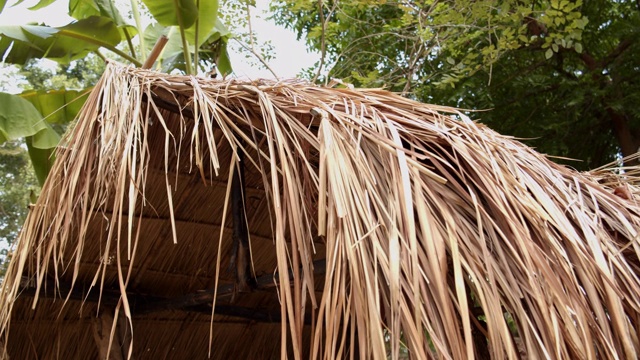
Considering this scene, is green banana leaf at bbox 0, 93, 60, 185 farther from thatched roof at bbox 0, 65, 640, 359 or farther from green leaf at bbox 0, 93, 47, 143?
thatched roof at bbox 0, 65, 640, 359

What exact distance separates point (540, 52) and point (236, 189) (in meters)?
3.54

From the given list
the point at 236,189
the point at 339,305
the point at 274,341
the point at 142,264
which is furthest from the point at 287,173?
the point at 274,341

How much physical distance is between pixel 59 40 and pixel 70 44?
0.05m

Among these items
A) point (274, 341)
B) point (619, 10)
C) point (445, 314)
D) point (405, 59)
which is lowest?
point (274, 341)

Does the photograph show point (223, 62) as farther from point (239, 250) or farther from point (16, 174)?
point (16, 174)

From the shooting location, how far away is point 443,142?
1.58 m

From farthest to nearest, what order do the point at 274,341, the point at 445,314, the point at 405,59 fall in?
1. the point at 405,59
2. the point at 274,341
3. the point at 445,314

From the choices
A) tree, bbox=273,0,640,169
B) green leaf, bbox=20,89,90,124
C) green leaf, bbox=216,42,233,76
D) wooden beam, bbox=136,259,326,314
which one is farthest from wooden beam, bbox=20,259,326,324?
tree, bbox=273,0,640,169

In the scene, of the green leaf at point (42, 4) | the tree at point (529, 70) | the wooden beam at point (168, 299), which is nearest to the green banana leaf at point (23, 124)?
the wooden beam at point (168, 299)

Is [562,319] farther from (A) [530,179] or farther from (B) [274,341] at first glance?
(B) [274,341]

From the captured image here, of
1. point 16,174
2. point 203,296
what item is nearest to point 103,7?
point 203,296

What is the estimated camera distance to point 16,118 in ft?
9.37

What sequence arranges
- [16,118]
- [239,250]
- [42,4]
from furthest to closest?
[42,4] < [16,118] < [239,250]

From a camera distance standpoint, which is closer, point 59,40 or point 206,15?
point 206,15
